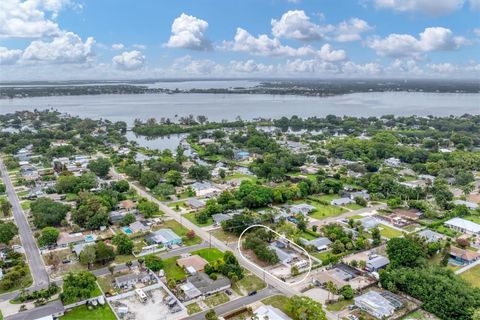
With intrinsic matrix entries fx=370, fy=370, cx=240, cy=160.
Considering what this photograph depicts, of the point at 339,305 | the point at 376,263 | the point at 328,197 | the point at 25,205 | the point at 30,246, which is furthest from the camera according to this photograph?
the point at 328,197

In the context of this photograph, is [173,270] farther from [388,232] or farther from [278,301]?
[388,232]

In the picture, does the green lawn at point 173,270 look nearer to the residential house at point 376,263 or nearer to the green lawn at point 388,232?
the residential house at point 376,263

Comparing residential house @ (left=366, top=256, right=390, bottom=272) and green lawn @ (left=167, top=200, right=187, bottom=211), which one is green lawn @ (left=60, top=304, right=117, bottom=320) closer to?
residential house @ (left=366, top=256, right=390, bottom=272)

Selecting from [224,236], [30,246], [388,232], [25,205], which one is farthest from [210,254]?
[25,205]

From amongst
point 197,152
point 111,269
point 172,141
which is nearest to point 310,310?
point 111,269

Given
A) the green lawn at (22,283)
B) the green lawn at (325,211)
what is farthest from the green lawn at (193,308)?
the green lawn at (325,211)

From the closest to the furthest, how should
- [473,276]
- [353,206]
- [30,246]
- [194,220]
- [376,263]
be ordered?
[473,276] → [376,263] → [30,246] → [194,220] → [353,206]

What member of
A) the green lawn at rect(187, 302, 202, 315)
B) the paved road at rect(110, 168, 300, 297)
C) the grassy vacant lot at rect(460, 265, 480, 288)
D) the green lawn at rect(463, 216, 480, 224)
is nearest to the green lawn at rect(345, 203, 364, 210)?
the green lawn at rect(463, 216, 480, 224)
